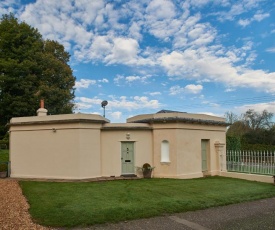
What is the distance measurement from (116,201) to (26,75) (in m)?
22.4

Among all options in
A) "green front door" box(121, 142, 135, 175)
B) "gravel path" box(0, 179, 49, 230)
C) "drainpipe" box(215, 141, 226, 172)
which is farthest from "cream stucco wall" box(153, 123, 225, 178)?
"gravel path" box(0, 179, 49, 230)

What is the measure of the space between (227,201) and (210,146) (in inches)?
342

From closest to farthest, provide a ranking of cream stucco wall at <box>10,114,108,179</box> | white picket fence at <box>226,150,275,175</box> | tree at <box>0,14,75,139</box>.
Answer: white picket fence at <box>226,150,275,175</box>, cream stucco wall at <box>10,114,108,179</box>, tree at <box>0,14,75,139</box>

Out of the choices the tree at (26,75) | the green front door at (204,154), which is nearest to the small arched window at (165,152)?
the green front door at (204,154)

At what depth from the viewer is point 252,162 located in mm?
15109

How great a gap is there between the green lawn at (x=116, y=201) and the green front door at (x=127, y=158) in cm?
400

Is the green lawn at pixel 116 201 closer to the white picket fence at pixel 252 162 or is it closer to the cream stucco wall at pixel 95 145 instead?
the white picket fence at pixel 252 162

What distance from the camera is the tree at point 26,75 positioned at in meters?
25.9

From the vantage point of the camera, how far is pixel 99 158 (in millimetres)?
15023

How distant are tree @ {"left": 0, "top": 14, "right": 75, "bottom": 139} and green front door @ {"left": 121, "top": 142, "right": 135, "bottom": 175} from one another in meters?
14.7

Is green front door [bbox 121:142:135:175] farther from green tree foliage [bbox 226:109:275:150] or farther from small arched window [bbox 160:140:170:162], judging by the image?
green tree foliage [bbox 226:109:275:150]

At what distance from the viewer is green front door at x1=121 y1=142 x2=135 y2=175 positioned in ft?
50.9

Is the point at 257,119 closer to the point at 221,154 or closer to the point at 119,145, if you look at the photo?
the point at 221,154

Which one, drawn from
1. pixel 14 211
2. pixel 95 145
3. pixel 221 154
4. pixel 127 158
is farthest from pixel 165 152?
pixel 14 211
